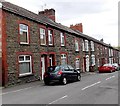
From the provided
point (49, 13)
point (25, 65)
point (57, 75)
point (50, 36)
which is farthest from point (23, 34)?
point (49, 13)

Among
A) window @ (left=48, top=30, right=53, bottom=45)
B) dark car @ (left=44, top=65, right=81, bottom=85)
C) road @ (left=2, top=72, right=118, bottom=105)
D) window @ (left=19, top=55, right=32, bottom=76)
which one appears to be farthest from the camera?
window @ (left=48, top=30, right=53, bottom=45)

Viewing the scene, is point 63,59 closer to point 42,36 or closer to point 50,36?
point 50,36

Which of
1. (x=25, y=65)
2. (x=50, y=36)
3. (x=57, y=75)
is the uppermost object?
(x=50, y=36)

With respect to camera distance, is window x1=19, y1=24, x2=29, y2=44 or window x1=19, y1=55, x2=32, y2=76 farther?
window x1=19, y1=24, x2=29, y2=44

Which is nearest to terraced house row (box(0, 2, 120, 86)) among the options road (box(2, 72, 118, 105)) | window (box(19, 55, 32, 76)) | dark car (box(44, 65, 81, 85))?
window (box(19, 55, 32, 76))

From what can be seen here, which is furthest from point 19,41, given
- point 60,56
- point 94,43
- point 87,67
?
point 94,43

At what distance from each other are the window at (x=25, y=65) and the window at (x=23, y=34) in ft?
4.48

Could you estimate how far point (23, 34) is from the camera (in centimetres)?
2033

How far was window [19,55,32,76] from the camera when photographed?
19.6m

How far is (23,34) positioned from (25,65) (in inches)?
→ 109

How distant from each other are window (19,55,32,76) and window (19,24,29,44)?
1.37 meters

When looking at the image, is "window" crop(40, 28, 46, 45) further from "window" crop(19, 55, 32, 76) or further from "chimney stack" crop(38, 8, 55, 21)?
"chimney stack" crop(38, 8, 55, 21)

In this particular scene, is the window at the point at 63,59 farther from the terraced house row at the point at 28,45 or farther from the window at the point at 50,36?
the window at the point at 50,36

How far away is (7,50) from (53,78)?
423cm
